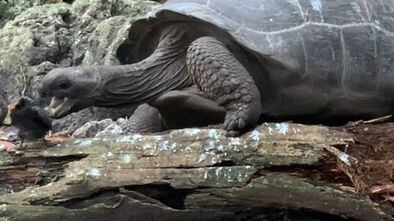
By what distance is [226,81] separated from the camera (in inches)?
132

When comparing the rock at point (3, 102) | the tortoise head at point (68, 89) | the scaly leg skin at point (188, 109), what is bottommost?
the rock at point (3, 102)

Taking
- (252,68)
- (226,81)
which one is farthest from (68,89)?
(252,68)

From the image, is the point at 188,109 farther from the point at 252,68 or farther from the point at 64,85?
the point at 64,85

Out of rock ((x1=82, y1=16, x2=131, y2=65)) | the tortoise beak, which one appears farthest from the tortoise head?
rock ((x1=82, y1=16, x2=131, y2=65))

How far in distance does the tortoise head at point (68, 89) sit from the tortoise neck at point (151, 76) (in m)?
0.06

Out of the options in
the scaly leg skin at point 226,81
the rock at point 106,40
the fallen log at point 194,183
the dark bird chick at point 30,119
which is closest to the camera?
the fallen log at point 194,183

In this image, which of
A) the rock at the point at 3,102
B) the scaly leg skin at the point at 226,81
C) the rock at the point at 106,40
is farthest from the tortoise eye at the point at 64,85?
the rock at the point at 106,40

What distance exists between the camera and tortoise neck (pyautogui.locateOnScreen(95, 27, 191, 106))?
3625 mm

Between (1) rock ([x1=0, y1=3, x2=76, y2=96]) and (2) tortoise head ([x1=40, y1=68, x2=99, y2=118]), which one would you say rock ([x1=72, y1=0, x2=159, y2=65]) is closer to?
(1) rock ([x1=0, y1=3, x2=76, y2=96])

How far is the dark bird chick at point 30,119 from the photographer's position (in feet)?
10.3

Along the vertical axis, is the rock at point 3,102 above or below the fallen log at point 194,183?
below

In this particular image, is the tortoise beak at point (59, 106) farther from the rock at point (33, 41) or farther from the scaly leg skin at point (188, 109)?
the rock at point (33, 41)

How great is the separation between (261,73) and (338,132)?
0.59 metres

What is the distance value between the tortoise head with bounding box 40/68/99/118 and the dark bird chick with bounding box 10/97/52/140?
0.44 feet
